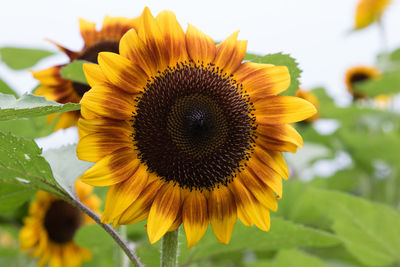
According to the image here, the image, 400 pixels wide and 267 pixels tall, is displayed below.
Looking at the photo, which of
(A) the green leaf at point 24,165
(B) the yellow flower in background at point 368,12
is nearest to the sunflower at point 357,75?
(B) the yellow flower in background at point 368,12

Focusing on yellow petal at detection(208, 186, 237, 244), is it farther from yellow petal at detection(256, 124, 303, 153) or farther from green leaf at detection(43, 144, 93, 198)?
green leaf at detection(43, 144, 93, 198)

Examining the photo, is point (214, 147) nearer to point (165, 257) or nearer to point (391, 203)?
point (165, 257)

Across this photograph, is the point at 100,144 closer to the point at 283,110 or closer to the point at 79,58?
the point at 283,110

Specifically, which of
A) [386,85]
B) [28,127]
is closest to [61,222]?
[28,127]

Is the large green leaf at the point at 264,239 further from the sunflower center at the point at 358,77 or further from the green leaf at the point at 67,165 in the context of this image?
the sunflower center at the point at 358,77

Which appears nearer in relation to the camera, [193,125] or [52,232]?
[193,125]

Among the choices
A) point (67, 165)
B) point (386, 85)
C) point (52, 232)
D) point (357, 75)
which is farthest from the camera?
point (357, 75)

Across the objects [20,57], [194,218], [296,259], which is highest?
[194,218]
